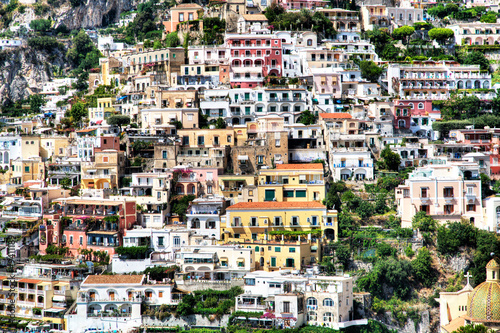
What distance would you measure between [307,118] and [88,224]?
70.3ft

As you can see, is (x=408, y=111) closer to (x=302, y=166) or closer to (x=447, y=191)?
(x=302, y=166)

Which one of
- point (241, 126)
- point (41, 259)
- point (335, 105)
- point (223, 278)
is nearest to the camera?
point (223, 278)

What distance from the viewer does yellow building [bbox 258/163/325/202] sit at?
6091 centimetres

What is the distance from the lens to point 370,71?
78.1 m

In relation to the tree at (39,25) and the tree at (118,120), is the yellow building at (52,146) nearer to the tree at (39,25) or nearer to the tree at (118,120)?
the tree at (118,120)

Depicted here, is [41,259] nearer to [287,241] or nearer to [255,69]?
[287,241]

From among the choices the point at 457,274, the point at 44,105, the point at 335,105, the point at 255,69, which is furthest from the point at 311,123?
the point at 44,105

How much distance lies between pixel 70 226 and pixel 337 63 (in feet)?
102

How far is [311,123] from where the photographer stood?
232 ft

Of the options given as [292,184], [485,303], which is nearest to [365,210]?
[292,184]

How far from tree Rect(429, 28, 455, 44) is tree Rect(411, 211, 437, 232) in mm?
33133

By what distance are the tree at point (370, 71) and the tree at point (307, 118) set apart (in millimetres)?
9557

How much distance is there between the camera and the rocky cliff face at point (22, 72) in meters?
95.0

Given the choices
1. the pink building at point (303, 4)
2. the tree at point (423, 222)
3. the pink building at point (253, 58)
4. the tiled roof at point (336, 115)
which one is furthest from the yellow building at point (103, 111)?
the tree at point (423, 222)
